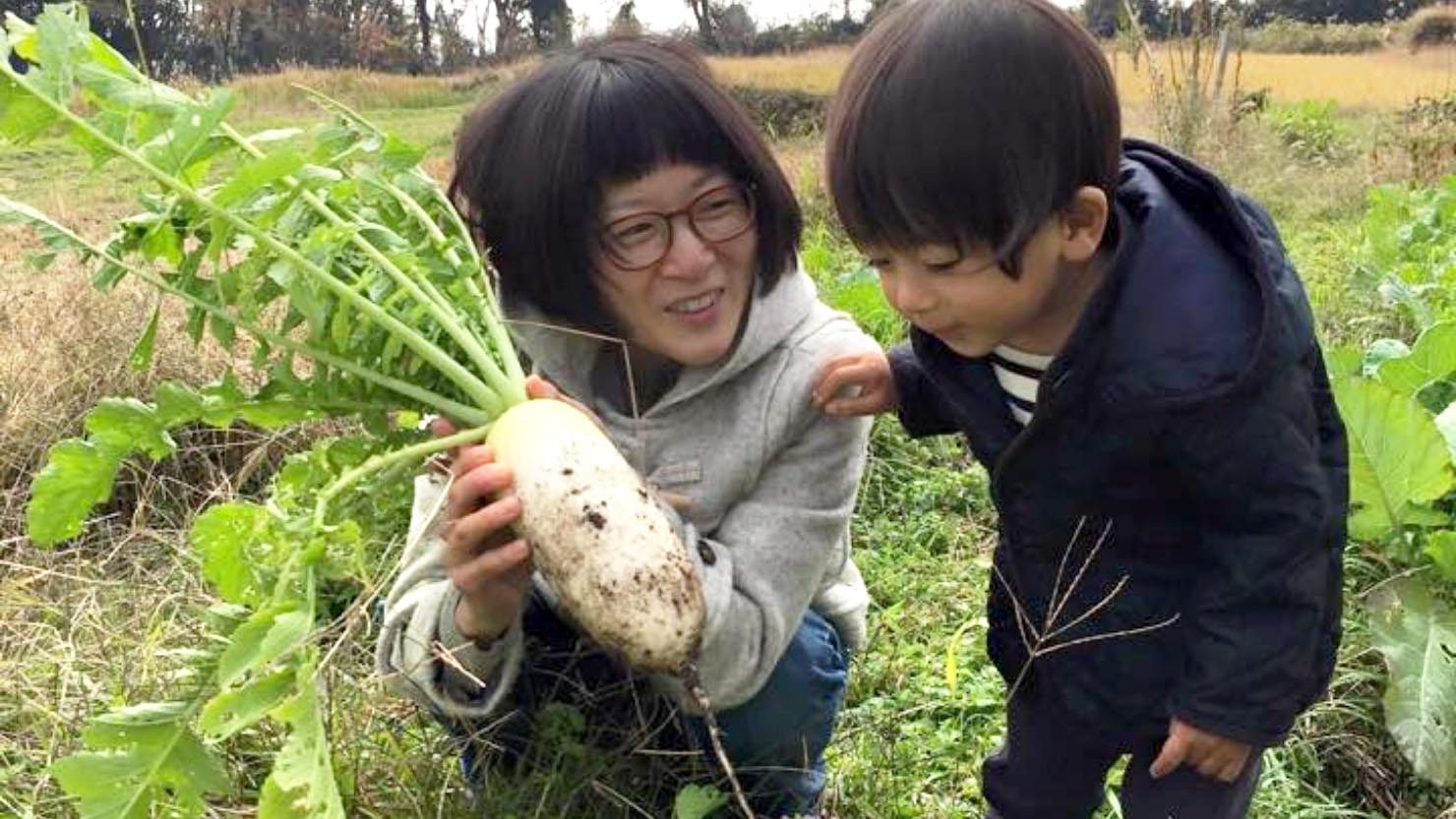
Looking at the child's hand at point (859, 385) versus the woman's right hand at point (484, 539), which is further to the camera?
the child's hand at point (859, 385)

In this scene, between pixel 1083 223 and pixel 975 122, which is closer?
pixel 975 122

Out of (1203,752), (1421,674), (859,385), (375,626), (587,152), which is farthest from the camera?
(375,626)

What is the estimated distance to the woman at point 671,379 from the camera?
172 cm

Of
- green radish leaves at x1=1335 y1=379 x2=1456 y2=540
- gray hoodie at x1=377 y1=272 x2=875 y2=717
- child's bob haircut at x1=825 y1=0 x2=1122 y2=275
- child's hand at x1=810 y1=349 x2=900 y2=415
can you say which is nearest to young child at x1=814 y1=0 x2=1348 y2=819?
child's bob haircut at x1=825 y1=0 x2=1122 y2=275

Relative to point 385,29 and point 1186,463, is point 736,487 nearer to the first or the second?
point 1186,463

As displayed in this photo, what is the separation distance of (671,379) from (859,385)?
1.07 ft

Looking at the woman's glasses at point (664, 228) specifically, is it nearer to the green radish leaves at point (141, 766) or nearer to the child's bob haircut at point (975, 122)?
the child's bob haircut at point (975, 122)

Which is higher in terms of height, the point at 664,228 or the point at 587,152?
the point at 587,152

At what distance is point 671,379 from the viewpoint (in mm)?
2021

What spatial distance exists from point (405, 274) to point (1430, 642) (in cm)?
174

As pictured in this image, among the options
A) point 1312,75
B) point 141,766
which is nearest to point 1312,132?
point 1312,75

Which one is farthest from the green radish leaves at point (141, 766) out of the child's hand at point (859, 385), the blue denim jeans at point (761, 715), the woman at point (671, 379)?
the child's hand at point (859, 385)

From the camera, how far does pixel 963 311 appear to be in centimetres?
146

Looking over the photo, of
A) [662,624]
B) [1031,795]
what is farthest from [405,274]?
[1031,795]
